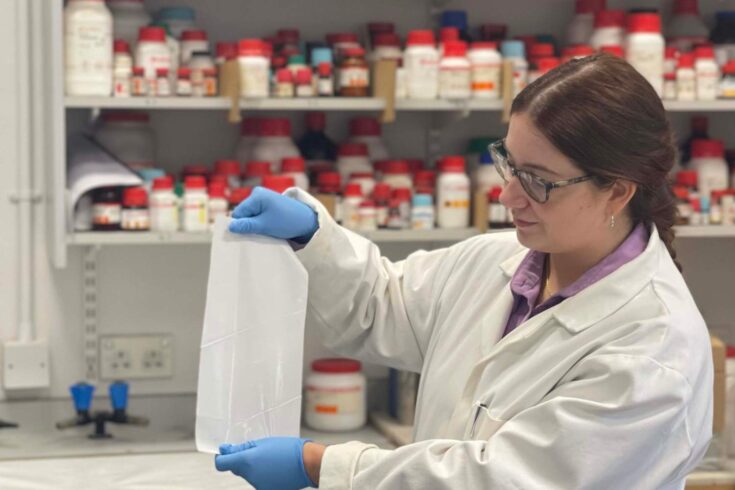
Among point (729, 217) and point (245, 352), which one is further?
point (729, 217)

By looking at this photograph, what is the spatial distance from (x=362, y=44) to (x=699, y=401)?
1660mm

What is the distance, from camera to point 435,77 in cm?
279

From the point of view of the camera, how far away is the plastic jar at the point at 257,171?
273cm

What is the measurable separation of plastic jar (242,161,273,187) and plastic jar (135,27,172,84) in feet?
0.96

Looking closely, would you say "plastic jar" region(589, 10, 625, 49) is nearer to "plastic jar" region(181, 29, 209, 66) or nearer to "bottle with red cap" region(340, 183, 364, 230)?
"bottle with red cap" region(340, 183, 364, 230)

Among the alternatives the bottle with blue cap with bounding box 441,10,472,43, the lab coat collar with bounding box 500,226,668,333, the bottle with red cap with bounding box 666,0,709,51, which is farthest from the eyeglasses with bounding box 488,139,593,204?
the bottle with red cap with bounding box 666,0,709,51

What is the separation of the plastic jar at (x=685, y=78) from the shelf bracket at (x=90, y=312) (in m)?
1.50

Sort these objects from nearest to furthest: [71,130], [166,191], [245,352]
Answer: [245,352] → [166,191] → [71,130]

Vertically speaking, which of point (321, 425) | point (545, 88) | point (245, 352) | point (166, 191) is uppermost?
point (545, 88)

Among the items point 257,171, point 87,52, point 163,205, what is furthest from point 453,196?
point 87,52

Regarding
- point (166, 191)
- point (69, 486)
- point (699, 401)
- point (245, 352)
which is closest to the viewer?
point (699, 401)

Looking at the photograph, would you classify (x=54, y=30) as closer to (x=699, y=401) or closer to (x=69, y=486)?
(x=69, y=486)

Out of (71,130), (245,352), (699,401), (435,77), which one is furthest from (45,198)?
(699,401)

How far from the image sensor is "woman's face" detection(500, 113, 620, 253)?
162cm
